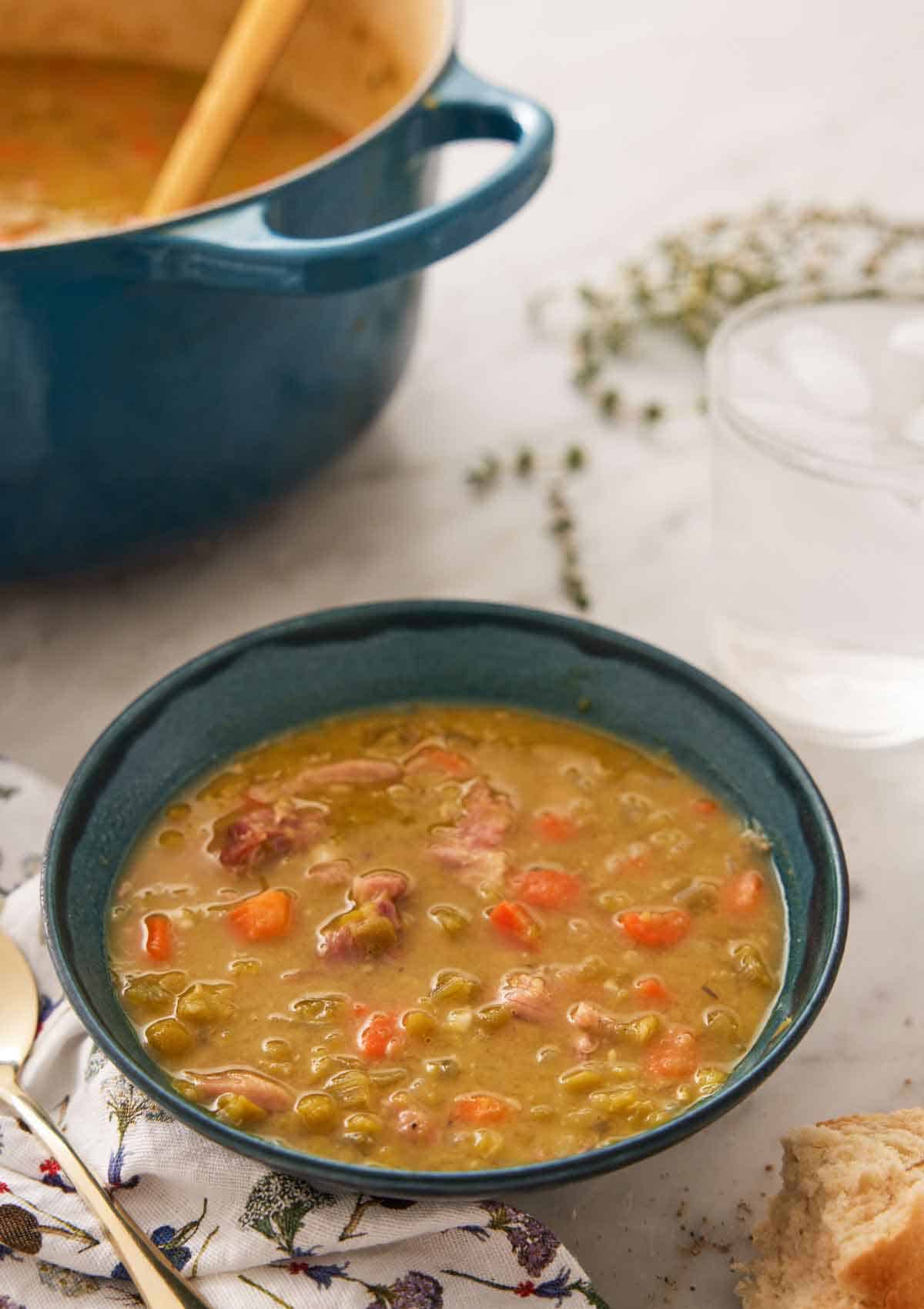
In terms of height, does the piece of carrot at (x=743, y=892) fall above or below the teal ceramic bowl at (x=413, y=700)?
below

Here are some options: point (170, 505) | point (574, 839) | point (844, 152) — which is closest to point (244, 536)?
point (170, 505)

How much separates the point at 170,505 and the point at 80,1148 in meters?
1.04

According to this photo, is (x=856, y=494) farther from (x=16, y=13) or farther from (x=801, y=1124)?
(x=16, y=13)

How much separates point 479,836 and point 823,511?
0.72m

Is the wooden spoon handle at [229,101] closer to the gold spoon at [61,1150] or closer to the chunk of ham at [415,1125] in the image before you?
the gold spoon at [61,1150]

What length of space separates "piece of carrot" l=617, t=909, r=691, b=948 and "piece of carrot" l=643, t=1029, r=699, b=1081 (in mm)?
141

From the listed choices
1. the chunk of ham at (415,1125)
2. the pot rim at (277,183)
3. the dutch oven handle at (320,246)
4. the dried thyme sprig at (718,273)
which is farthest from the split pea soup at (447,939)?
the dried thyme sprig at (718,273)

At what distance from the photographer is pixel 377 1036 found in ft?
6.08

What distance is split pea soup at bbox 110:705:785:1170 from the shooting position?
1.78 m

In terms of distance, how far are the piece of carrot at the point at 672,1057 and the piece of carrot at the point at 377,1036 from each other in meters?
0.28

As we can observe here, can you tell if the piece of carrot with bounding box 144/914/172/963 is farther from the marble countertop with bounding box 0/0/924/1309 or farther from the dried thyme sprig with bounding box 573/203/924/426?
the dried thyme sprig with bounding box 573/203/924/426

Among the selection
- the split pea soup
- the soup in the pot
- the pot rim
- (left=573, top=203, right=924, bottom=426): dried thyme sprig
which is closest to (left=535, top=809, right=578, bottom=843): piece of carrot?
the split pea soup

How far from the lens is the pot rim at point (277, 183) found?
7.20 feet

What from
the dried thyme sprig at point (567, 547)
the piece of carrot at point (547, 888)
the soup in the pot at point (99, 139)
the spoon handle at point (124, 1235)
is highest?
the soup in the pot at point (99, 139)
